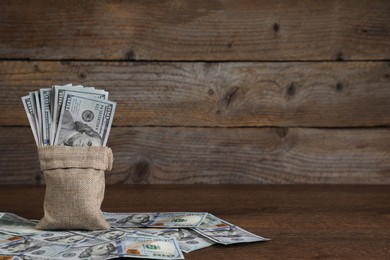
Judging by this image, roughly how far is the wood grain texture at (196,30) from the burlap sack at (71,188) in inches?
36.2

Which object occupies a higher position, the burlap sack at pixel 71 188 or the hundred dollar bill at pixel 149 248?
the burlap sack at pixel 71 188

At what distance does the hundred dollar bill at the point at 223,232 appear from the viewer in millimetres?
1346

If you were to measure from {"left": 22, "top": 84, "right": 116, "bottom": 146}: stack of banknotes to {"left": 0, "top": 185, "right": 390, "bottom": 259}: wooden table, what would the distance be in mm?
329

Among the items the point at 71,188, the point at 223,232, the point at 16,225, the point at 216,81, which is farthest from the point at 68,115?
the point at 216,81

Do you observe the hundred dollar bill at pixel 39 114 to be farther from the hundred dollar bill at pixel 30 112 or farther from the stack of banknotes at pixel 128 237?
the stack of banknotes at pixel 128 237

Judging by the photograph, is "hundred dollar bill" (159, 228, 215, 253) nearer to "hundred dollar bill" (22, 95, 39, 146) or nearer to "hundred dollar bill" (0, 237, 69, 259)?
"hundred dollar bill" (0, 237, 69, 259)

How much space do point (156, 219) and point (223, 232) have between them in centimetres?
20

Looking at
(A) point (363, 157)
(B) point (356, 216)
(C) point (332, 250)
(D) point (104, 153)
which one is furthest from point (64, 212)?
(A) point (363, 157)

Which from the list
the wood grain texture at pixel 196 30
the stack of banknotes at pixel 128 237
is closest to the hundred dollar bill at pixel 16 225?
the stack of banknotes at pixel 128 237

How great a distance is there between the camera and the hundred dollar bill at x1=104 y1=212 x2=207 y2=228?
1467 mm

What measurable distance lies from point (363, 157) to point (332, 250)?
44.1 inches

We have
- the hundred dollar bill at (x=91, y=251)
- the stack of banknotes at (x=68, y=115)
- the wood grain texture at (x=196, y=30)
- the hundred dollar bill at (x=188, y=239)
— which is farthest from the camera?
the wood grain texture at (x=196, y=30)

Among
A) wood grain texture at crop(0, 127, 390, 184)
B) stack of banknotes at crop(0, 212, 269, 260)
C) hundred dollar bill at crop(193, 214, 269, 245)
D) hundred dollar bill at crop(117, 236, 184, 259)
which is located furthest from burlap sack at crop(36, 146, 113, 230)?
wood grain texture at crop(0, 127, 390, 184)

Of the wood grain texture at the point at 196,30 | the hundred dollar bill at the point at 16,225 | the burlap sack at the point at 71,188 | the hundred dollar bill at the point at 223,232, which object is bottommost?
the hundred dollar bill at the point at 16,225
